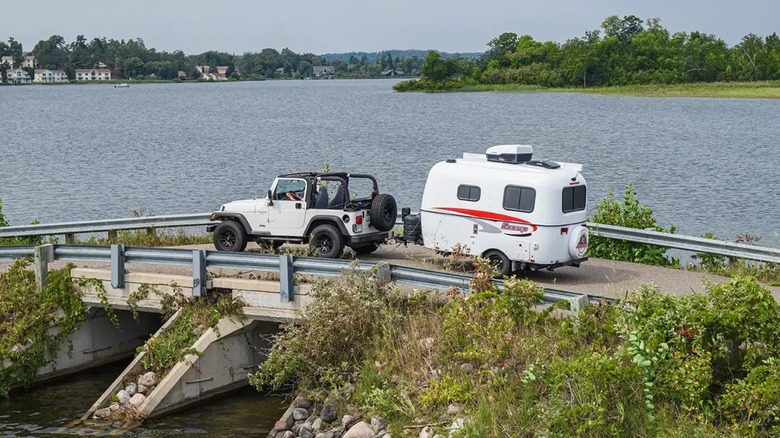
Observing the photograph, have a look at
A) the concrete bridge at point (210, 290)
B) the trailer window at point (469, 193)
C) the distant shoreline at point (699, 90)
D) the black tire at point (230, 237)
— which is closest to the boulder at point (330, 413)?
the concrete bridge at point (210, 290)

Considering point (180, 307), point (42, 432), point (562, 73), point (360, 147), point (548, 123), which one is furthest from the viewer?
point (562, 73)

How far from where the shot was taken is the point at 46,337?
1831 centimetres

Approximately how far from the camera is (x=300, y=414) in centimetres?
1546

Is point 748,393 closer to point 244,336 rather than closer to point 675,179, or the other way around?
point 244,336

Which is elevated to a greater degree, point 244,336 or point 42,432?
point 244,336

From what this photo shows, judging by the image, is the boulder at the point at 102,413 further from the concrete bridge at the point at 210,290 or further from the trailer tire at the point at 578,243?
the trailer tire at the point at 578,243

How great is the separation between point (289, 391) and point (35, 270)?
5152mm

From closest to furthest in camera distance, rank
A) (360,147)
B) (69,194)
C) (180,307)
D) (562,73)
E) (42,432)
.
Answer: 1. (42,432)
2. (180,307)
3. (69,194)
4. (360,147)
5. (562,73)

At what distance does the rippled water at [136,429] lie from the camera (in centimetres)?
1639

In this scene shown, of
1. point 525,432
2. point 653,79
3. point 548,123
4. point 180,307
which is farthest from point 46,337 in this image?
point 653,79

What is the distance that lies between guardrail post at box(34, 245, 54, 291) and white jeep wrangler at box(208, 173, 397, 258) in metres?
3.81

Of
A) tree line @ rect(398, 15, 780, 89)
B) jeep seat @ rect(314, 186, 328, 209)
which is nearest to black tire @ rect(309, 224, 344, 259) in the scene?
jeep seat @ rect(314, 186, 328, 209)

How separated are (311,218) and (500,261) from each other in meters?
4.01

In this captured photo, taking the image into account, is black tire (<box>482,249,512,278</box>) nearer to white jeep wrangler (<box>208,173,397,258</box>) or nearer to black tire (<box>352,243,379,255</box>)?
white jeep wrangler (<box>208,173,397,258</box>)
